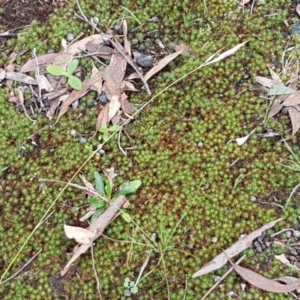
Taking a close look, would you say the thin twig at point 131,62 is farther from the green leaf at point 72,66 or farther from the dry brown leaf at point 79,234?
the dry brown leaf at point 79,234

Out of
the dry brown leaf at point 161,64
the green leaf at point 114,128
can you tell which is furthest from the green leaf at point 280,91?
the green leaf at point 114,128

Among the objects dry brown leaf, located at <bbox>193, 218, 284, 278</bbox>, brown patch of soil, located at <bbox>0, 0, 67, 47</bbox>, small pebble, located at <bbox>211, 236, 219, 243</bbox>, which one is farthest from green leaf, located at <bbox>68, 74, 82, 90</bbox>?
dry brown leaf, located at <bbox>193, 218, 284, 278</bbox>

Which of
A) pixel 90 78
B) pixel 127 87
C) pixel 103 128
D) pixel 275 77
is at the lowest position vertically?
pixel 275 77

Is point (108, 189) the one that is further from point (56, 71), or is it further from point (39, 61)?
point (39, 61)

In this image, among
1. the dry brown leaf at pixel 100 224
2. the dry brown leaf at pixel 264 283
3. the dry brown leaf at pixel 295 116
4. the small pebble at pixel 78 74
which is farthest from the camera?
the small pebble at pixel 78 74

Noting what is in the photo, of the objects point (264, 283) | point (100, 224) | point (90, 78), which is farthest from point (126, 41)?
point (264, 283)

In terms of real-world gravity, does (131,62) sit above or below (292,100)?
above
